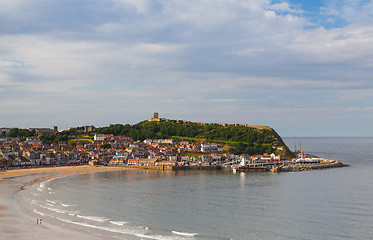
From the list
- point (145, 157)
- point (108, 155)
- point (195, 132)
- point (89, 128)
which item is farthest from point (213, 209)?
point (89, 128)

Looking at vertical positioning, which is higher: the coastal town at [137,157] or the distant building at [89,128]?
the distant building at [89,128]

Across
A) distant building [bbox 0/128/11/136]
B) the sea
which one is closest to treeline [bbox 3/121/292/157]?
distant building [bbox 0/128/11/136]

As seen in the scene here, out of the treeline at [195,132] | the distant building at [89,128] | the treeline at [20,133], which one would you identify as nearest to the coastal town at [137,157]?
the treeline at [195,132]

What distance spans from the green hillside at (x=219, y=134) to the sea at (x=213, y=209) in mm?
70518

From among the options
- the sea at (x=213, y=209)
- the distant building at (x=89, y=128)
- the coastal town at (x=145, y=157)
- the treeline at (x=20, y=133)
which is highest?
the distant building at (x=89, y=128)

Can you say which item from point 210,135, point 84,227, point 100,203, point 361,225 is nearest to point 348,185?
point 361,225

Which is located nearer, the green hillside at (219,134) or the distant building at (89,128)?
the green hillside at (219,134)

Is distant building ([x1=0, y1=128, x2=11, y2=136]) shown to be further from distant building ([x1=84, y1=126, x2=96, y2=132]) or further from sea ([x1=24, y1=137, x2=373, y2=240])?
sea ([x1=24, y1=137, x2=373, y2=240])

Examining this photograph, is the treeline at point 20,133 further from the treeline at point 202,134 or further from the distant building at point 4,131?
the distant building at point 4,131

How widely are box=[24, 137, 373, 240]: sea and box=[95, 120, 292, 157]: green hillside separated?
70518 millimetres

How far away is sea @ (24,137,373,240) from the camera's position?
31891 millimetres

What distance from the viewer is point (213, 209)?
4162 centimetres

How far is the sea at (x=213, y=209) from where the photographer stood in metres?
31.9

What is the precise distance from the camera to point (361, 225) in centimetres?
3394
